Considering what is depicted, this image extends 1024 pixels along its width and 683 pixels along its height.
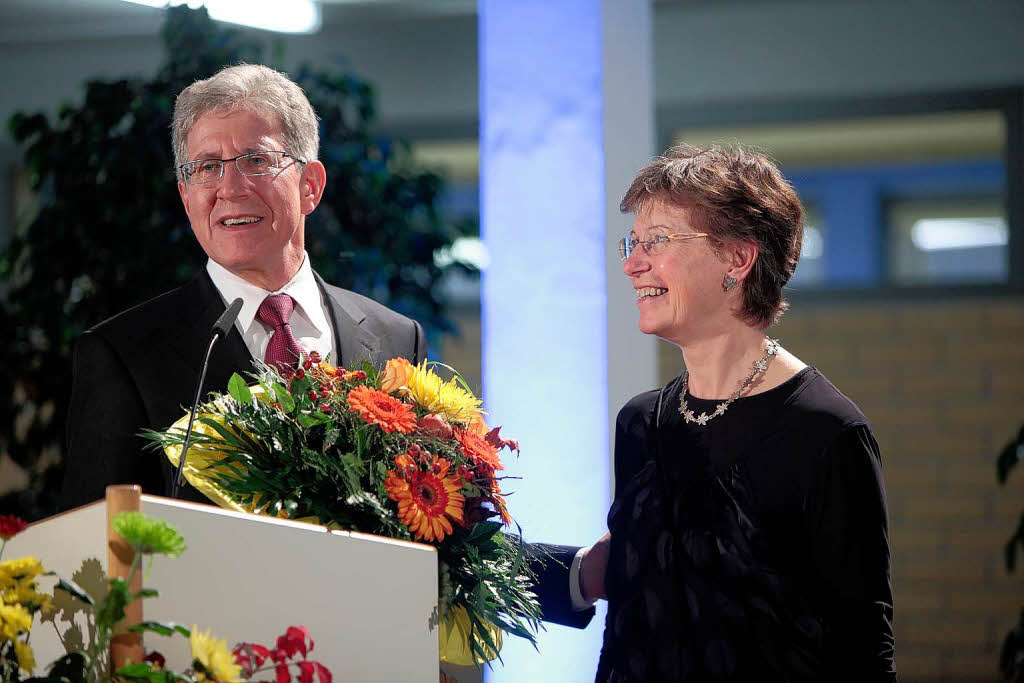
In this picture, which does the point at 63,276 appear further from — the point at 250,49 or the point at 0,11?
the point at 0,11

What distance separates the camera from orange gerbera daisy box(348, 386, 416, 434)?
1.37 meters

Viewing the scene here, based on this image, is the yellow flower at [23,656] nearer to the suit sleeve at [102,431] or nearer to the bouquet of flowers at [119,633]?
the bouquet of flowers at [119,633]

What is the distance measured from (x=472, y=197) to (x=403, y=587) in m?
4.72

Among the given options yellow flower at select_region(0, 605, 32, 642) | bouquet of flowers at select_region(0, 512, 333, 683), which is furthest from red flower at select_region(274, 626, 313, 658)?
yellow flower at select_region(0, 605, 32, 642)

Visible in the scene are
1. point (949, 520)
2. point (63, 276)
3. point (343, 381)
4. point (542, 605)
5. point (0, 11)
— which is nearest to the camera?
point (343, 381)

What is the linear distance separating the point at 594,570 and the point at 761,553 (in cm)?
35

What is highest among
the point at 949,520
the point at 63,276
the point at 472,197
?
the point at 472,197

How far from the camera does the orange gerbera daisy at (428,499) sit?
1.38 m

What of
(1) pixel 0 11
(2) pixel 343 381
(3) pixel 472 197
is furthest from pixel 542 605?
(1) pixel 0 11

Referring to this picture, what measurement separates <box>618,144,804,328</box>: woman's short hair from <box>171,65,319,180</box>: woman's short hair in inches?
23.1

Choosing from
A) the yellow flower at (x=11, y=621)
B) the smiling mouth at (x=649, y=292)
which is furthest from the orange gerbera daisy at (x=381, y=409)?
the smiling mouth at (x=649, y=292)

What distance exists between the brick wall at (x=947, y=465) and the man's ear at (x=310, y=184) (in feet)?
9.88

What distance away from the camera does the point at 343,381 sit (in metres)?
1.46

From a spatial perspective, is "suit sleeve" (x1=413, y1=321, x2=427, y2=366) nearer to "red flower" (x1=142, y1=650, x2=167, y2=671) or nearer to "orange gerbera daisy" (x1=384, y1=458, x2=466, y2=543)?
"orange gerbera daisy" (x1=384, y1=458, x2=466, y2=543)
